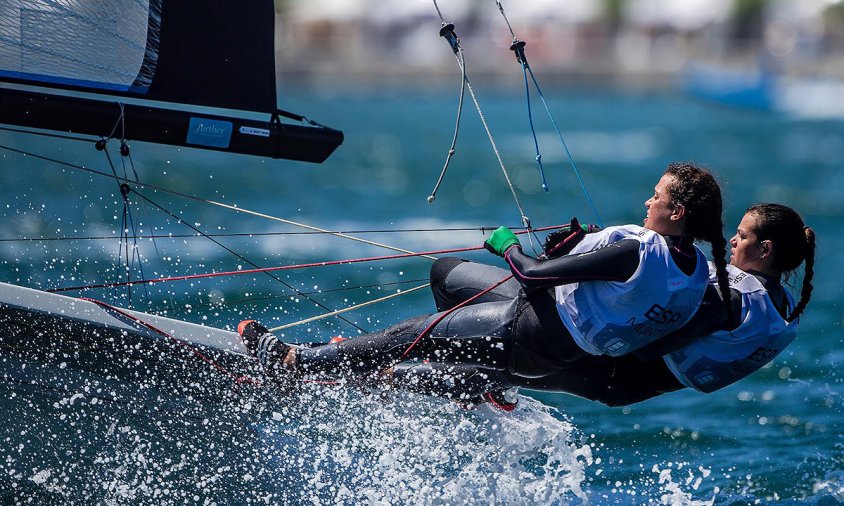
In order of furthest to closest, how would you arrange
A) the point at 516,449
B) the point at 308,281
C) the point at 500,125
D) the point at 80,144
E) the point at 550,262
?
the point at 500,125, the point at 80,144, the point at 308,281, the point at 516,449, the point at 550,262

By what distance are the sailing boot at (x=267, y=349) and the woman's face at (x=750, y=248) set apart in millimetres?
1436

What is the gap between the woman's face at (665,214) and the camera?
311 centimetres

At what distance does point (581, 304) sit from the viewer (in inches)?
123

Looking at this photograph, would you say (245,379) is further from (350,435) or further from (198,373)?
(350,435)

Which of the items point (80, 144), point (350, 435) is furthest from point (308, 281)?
point (80, 144)

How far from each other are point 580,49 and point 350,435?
36.2 metres

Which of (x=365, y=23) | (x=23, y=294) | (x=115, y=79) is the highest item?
(x=365, y=23)

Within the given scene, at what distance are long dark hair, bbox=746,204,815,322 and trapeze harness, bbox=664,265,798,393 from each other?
0.08 metres

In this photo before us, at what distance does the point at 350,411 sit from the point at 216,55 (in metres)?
1.24

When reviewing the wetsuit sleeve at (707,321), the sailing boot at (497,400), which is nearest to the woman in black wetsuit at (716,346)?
the wetsuit sleeve at (707,321)

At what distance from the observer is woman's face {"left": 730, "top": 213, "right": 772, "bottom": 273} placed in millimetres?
3238

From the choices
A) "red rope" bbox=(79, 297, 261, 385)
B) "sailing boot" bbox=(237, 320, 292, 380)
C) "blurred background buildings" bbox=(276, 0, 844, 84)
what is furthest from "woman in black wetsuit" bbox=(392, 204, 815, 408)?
"blurred background buildings" bbox=(276, 0, 844, 84)

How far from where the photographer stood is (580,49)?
1521 inches

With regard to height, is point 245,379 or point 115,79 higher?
point 115,79
